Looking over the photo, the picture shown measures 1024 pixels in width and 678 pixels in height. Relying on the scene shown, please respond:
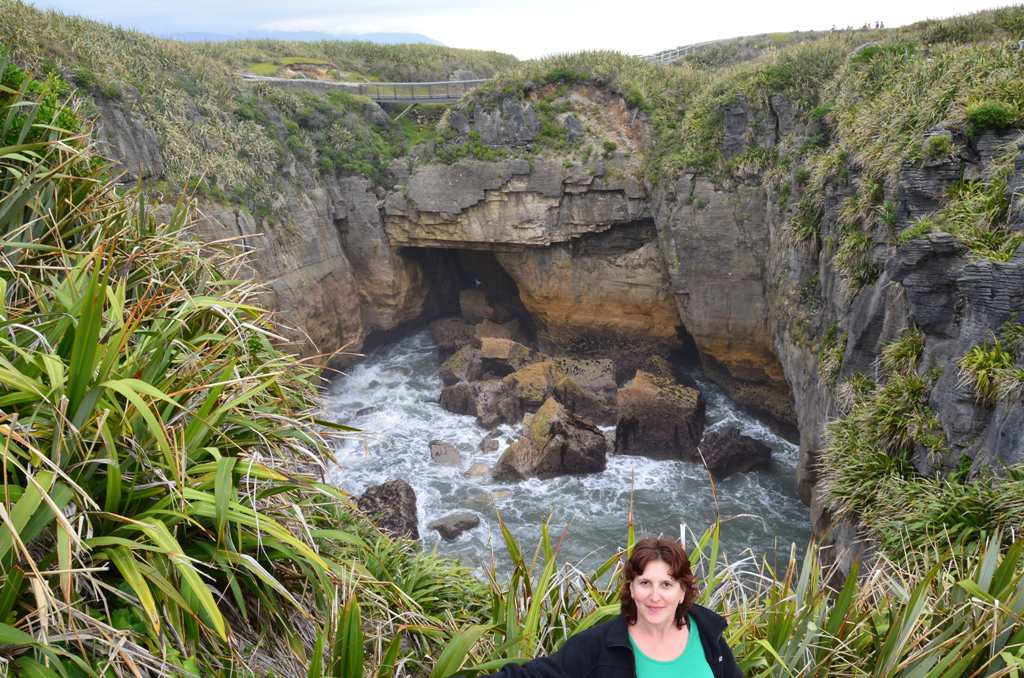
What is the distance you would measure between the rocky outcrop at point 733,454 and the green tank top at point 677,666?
12710 mm

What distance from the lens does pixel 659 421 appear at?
16.2 metres

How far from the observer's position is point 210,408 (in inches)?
130

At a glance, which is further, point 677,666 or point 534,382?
point 534,382

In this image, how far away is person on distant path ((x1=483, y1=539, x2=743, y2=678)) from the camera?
2395 millimetres

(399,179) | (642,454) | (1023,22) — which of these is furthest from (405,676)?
(399,179)

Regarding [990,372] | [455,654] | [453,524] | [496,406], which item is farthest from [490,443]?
[455,654]

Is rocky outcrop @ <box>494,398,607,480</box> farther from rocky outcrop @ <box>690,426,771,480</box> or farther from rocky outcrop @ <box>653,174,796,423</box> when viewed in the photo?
rocky outcrop @ <box>653,174,796,423</box>

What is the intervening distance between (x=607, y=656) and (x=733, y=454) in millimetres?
13077

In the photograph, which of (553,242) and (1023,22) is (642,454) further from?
(1023,22)

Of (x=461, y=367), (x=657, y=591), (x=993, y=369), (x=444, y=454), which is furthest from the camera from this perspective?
(x=461, y=367)

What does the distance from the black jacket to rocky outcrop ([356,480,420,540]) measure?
9.22 meters

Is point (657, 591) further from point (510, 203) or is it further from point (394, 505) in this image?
point (510, 203)

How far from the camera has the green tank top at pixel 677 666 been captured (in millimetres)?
2416

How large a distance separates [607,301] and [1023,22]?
10.4 meters
